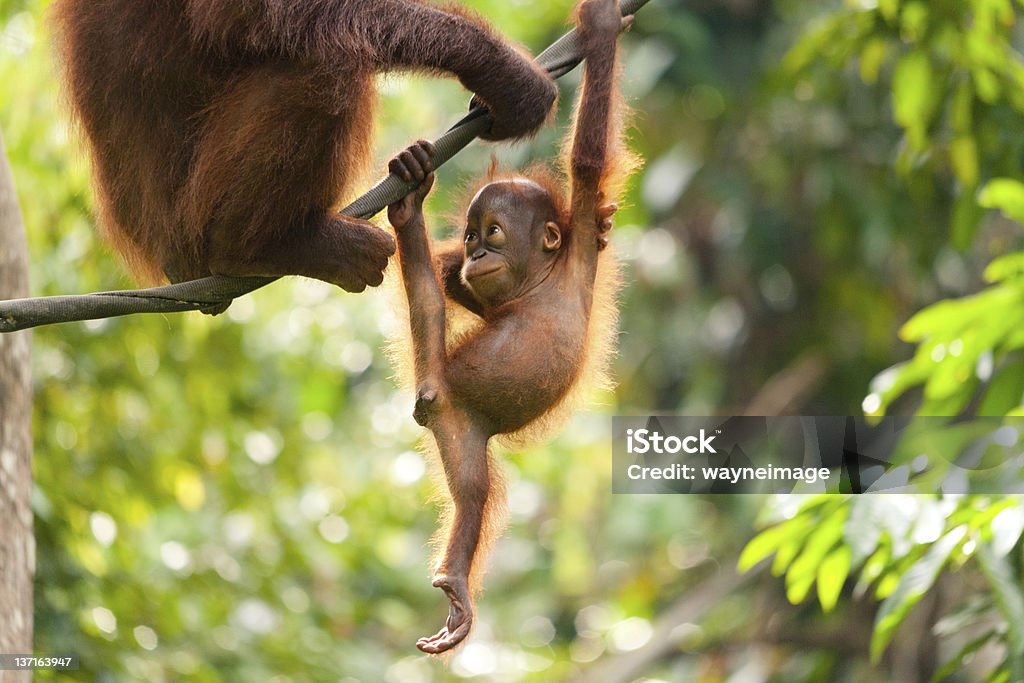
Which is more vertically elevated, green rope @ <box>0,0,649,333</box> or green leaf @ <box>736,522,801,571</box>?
green rope @ <box>0,0,649,333</box>

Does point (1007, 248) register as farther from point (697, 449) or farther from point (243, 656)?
point (243, 656)

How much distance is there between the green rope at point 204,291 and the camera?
10.5ft

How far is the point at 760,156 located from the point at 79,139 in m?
7.13

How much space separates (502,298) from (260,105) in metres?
0.91

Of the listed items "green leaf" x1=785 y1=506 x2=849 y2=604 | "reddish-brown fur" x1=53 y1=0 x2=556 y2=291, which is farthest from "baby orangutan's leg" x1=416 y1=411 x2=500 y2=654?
"green leaf" x1=785 y1=506 x2=849 y2=604

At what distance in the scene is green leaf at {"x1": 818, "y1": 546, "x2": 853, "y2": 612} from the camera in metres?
4.05

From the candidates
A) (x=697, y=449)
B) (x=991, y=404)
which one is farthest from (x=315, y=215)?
(x=697, y=449)

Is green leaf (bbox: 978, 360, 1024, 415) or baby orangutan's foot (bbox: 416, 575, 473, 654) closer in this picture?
baby orangutan's foot (bbox: 416, 575, 473, 654)

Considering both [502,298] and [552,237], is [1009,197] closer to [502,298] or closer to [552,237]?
[552,237]

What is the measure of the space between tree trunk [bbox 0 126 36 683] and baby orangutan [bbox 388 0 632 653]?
1.53 m

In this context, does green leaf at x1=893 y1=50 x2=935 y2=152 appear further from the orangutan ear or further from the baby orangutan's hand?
the baby orangutan's hand

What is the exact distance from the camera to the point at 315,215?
3.73 meters

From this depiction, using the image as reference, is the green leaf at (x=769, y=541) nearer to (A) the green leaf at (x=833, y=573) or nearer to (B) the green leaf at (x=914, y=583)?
(A) the green leaf at (x=833, y=573)
